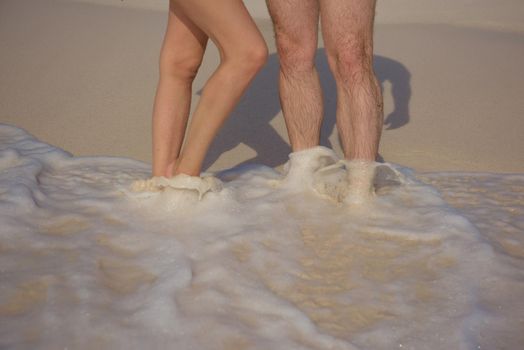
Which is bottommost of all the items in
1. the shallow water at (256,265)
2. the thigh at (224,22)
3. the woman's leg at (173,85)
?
the shallow water at (256,265)

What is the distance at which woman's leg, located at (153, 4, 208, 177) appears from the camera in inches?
84.9

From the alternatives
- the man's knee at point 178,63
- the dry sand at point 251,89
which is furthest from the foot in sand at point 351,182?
the man's knee at point 178,63

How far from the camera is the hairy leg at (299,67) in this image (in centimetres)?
238

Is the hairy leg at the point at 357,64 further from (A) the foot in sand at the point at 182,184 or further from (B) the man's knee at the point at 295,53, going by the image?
(A) the foot in sand at the point at 182,184

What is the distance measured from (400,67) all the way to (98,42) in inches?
101

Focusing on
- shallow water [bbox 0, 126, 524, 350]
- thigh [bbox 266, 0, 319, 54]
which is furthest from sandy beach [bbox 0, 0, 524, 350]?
thigh [bbox 266, 0, 319, 54]

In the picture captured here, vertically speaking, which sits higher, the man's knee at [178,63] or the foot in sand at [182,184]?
the man's knee at [178,63]

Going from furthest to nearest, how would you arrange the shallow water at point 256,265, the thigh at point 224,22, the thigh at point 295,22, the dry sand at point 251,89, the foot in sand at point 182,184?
the dry sand at point 251,89 → the thigh at point 295,22 → the foot in sand at point 182,184 → the thigh at point 224,22 → the shallow water at point 256,265

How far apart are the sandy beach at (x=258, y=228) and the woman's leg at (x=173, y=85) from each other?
13 centimetres

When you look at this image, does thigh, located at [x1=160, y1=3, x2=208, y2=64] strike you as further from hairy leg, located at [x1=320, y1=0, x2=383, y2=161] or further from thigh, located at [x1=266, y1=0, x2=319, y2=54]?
hairy leg, located at [x1=320, y1=0, x2=383, y2=161]

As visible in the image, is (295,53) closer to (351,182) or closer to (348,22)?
(348,22)

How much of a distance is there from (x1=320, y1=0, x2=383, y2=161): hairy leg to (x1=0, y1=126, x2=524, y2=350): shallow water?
0.85 ft

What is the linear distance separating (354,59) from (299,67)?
10.8 inches

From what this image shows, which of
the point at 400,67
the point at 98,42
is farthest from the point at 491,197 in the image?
the point at 98,42
